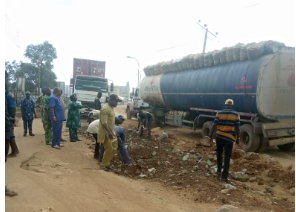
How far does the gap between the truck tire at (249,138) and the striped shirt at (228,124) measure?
301cm

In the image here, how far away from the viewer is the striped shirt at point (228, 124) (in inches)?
201

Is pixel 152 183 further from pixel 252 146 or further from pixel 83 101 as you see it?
pixel 83 101

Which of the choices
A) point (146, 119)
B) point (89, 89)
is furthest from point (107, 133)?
point (89, 89)

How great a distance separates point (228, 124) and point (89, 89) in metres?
11.9

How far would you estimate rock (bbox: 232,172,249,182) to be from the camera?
17.0ft

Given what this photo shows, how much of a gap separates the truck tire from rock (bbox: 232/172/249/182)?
276 centimetres

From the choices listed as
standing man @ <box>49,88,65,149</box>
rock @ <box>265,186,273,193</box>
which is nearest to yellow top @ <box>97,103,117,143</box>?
standing man @ <box>49,88,65,149</box>

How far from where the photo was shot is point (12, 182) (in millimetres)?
3873

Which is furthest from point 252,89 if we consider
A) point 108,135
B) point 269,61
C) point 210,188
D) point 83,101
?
point 83,101

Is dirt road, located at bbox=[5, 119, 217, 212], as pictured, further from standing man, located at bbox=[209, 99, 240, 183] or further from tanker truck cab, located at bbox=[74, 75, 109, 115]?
tanker truck cab, located at bbox=[74, 75, 109, 115]

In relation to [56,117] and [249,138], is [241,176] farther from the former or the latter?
[56,117]

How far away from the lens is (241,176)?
521cm

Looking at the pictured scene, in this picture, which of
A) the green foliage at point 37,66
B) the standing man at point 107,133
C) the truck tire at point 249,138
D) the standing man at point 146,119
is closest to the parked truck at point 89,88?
the standing man at point 146,119

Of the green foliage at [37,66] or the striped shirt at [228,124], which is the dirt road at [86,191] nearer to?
the striped shirt at [228,124]
